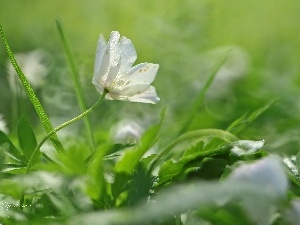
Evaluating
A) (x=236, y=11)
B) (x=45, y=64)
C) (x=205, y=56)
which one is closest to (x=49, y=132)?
(x=45, y=64)

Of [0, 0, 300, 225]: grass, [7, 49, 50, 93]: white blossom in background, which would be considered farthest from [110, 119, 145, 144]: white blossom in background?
[7, 49, 50, 93]: white blossom in background

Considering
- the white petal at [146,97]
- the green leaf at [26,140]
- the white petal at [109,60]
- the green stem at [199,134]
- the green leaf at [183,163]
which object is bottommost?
the green leaf at [183,163]

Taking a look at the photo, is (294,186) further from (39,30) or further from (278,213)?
(39,30)

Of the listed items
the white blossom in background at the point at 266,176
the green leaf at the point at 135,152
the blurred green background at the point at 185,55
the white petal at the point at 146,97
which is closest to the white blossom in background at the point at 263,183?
the white blossom in background at the point at 266,176

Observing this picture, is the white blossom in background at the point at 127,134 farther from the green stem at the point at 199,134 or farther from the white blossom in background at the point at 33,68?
the white blossom in background at the point at 33,68

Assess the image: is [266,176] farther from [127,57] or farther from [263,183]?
[127,57]

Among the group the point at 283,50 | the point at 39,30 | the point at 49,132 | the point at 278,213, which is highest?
the point at 39,30
